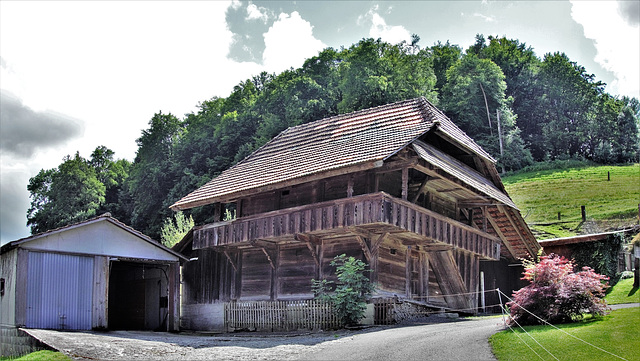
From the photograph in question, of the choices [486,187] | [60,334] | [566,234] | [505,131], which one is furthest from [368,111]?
[505,131]

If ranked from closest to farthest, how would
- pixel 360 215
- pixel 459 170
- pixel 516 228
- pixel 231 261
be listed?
pixel 360 215
pixel 459 170
pixel 231 261
pixel 516 228

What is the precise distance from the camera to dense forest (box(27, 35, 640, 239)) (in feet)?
174

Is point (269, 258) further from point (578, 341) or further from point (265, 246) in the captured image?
point (578, 341)

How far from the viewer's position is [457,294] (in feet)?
95.6

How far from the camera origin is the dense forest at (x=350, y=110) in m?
53.1

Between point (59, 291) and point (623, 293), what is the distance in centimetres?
2112

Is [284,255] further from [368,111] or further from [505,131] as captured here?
[505,131]

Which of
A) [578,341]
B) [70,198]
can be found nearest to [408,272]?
[578,341]

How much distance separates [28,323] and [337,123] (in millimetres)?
14573

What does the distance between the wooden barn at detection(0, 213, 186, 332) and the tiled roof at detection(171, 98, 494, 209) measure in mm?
3692

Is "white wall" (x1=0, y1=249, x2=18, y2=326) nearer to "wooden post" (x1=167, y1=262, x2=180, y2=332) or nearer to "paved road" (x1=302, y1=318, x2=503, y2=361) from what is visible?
"wooden post" (x1=167, y1=262, x2=180, y2=332)

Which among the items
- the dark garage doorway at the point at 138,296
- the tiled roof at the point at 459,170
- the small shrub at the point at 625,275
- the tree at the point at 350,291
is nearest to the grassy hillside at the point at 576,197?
the small shrub at the point at 625,275

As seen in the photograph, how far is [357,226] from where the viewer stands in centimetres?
2336

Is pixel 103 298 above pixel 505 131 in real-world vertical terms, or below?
below
